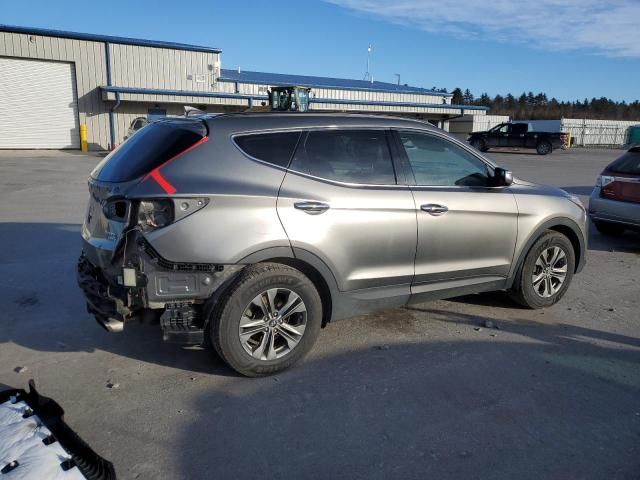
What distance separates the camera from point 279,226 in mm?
3631

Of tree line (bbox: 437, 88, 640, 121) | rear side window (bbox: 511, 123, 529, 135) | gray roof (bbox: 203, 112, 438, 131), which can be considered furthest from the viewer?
tree line (bbox: 437, 88, 640, 121)

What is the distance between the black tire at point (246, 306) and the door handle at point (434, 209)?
1149 millimetres

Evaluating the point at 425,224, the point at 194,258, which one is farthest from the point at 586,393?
the point at 194,258

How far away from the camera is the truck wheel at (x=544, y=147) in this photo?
112 feet

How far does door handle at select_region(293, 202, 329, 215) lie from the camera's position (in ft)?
12.2

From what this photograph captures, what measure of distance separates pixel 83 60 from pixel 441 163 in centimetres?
2826

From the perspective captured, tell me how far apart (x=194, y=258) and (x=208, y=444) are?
1144mm

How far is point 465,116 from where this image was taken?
4584 centimetres

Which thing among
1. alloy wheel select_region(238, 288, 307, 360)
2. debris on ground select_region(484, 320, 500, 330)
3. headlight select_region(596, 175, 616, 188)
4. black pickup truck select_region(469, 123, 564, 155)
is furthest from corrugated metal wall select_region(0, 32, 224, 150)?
alloy wheel select_region(238, 288, 307, 360)

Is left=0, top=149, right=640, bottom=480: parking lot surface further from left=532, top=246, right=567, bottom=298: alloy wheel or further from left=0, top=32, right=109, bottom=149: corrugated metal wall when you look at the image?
left=0, top=32, right=109, bottom=149: corrugated metal wall

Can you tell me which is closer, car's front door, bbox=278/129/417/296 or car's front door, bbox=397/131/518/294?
car's front door, bbox=278/129/417/296

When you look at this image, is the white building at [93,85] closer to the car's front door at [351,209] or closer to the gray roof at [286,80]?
the gray roof at [286,80]

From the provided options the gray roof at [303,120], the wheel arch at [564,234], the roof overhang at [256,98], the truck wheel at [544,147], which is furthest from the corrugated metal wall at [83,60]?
the wheel arch at [564,234]

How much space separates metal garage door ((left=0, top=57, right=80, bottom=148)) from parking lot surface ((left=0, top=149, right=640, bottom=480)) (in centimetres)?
2559
